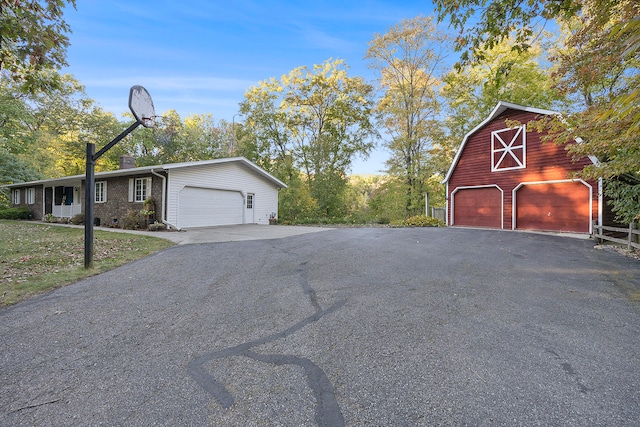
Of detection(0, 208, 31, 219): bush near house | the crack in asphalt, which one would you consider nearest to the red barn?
the crack in asphalt

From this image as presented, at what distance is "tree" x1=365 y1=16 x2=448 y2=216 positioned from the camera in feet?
66.5

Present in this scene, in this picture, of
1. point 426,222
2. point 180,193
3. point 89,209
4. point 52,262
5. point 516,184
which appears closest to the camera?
point 89,209

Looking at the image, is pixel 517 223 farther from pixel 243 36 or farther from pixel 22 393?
pixel 22 393

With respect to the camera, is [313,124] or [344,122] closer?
[344,122]

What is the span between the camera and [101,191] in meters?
15.2

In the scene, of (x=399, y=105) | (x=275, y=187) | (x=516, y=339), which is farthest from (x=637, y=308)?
(x=399, y=105)

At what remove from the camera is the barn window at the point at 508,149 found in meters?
12.9

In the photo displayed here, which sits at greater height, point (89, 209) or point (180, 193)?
point (180, 193)

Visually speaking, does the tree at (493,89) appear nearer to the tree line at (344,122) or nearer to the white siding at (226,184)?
the tree line at (344,122)

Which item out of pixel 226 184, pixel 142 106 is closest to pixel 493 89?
pixel 226 184

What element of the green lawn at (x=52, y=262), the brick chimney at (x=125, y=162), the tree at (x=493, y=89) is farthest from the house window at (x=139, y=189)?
the tree at (x=493, y=89)

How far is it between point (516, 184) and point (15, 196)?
33987 mm

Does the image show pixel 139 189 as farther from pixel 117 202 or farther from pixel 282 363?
pixel 282 363

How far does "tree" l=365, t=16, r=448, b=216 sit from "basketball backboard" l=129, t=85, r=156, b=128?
58.8 ft
